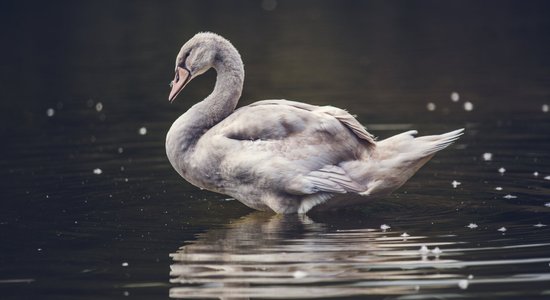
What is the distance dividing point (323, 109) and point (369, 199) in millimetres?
1008

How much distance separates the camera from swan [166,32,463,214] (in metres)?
10.4

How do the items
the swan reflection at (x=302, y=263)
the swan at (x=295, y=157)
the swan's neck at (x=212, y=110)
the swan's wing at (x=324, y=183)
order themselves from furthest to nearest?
the swan's neck at (x=212, y=110) → the swan at (x=295, y=157) → the swan's wing at (x=324, y=183) → the swan reflection at (x=302, y=263)

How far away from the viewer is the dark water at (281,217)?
8344 mm

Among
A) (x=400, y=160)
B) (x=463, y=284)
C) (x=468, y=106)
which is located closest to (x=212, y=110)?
(x=400, y=160)

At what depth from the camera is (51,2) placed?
1549 inches

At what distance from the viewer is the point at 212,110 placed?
11188 millimetres

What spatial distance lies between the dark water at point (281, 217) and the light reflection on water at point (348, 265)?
2 centimetres

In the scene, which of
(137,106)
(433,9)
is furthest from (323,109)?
(433,9)

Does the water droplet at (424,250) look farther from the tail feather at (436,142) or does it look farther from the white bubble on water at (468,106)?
the white bubble on water at (468,106)

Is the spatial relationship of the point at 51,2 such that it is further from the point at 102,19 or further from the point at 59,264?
the point at 59,264

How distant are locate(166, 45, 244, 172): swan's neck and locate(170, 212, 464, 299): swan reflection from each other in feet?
3.67

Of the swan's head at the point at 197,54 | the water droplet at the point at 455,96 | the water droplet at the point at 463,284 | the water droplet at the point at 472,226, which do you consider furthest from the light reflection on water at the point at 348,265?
the water droplet at the point at 455,96

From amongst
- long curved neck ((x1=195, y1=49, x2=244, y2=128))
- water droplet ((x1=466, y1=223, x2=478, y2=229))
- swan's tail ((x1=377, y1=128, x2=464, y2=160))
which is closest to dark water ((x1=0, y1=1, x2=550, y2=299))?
water droplet ((x1=466, y1=223, x2=478, y2=229))

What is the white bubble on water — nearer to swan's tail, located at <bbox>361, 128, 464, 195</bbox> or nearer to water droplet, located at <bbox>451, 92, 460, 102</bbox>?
water droplet, located at <bbox>451, 92, 460, 102</bbox>
